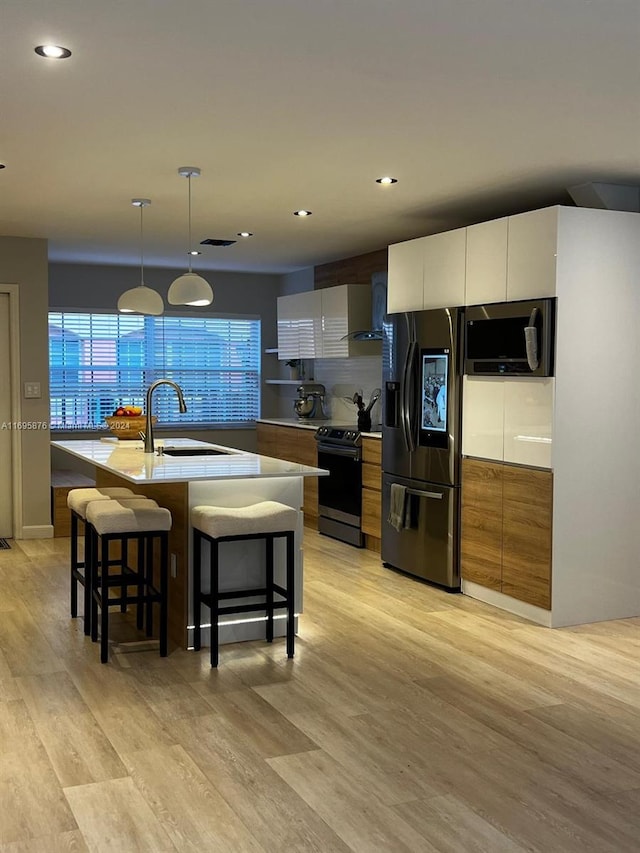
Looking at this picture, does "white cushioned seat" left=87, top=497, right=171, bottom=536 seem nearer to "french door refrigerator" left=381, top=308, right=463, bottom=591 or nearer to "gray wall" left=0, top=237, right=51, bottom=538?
"french door refrigerator" left=381, top=308, right=463, bottom=591

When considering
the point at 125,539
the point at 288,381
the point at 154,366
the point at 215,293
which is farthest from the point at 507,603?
the point at 215,293

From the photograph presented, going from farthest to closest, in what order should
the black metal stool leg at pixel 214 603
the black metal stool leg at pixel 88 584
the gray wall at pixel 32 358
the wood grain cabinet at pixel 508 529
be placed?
the gray wall at pixel 32 358, the wood grain cabinet at pixel 508 529, the black metal stool leg at pixel 88 584, the black metal stool leg at pixel 214 603

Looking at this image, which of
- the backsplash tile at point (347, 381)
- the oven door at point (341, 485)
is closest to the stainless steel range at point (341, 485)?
the oven door at point (341, 485)

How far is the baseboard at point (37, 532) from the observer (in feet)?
23.3

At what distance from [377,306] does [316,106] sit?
371 cm

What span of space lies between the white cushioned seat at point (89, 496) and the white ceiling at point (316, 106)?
5.71ft

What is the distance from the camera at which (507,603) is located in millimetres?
5047

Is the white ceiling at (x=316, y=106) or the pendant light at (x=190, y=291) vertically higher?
the white ceiling at (x=316, y=106)

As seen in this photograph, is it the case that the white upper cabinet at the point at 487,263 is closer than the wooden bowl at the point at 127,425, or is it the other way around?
the white upper cabinet at the point at 487,263

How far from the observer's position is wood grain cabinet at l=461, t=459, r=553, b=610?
4703mm

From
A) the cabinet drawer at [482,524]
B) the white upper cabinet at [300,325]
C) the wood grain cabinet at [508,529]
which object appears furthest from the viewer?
the white upper cabinet at [300,325]

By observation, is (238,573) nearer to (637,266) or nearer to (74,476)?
(637,266)

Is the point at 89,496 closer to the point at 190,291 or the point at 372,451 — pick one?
the point at 190,291

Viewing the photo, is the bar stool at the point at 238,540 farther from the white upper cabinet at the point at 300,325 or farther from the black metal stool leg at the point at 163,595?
the white upper cabinet at the point at 300,325
